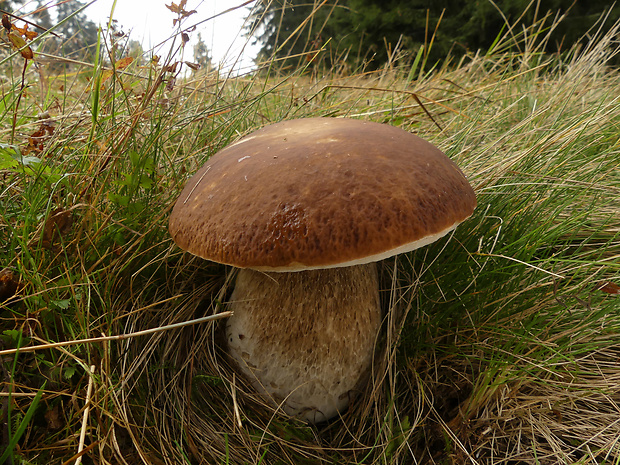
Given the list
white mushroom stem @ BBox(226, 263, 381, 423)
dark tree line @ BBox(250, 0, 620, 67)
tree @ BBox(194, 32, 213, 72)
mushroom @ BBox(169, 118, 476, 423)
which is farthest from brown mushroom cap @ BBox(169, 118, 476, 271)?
dark tree line @ BBox(250, 0, 620, 67)

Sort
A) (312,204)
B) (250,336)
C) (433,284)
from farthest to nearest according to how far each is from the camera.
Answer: (433,284) → (250,336) → (312,204)

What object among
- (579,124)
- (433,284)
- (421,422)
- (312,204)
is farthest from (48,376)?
(579,124)

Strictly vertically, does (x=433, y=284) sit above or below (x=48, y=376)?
below

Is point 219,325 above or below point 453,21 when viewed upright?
below

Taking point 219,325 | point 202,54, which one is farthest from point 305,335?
point 202,54

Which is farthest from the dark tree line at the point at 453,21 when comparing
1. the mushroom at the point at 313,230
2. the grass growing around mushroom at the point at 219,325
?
the mushroom at the point at 313,230

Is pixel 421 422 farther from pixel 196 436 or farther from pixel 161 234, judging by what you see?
pixel 161 234

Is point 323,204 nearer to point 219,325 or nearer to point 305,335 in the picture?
point 305,335

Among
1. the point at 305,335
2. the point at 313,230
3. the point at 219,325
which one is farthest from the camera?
the point at 219,325
